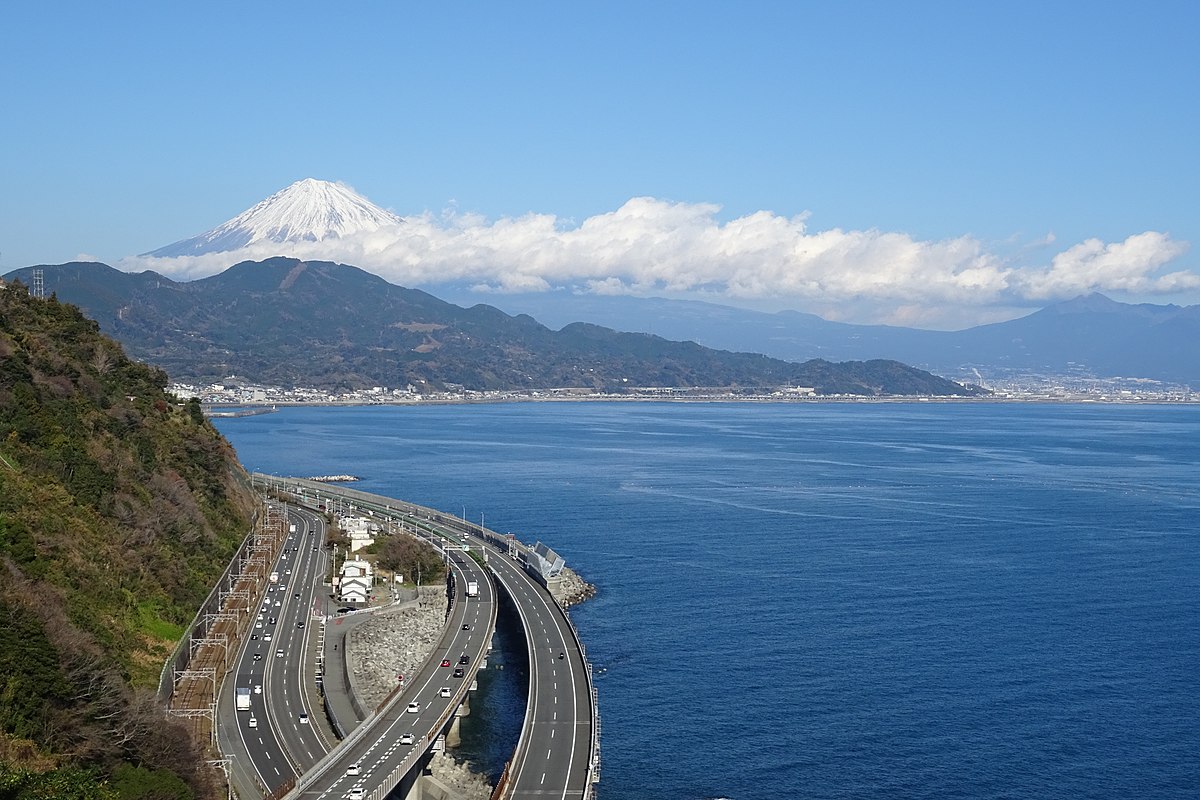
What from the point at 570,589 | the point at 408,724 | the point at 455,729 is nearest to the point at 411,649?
the point at 455,729

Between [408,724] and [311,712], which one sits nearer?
[408,724]

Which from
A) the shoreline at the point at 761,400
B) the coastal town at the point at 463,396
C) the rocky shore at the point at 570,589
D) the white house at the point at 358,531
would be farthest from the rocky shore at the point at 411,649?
the shoreline at the point at 761,400

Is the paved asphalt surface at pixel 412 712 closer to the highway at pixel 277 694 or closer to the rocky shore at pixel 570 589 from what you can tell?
the highway at pixel 277 694

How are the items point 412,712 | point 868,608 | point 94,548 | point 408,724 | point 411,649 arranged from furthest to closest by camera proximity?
point 868,608 < point 411,649 < point 94,548 < point 412,712 < point 408,724

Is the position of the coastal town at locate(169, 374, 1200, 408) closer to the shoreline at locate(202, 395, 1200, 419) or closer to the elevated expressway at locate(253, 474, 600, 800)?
the shoreline at locate(202, 395, 1200, 419)

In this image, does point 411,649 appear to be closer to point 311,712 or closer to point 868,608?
point 311,712

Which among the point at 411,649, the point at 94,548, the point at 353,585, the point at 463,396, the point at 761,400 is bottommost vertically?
the point at 411,649

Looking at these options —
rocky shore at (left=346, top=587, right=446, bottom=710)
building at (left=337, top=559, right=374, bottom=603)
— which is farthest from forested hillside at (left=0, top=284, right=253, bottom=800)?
rocky shore at (left=346, top=587, right=446, bottom=710)
